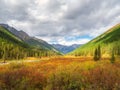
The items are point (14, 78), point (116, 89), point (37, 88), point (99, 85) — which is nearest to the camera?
point (116, 89)

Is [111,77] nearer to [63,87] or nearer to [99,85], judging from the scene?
[99,85]

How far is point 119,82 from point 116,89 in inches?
46.8

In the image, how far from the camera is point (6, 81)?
15.6 metres

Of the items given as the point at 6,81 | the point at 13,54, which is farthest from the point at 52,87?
the point at 13,54

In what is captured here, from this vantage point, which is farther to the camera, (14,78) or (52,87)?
(14,78)

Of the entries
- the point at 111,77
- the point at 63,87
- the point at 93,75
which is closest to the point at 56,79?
the point at 63,87

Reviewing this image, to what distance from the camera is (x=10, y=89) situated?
14.6 m

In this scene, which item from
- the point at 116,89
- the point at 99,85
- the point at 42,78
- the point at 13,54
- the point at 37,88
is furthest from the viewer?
the point at 13,54

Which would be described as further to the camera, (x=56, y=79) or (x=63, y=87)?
(x=56, y=79)

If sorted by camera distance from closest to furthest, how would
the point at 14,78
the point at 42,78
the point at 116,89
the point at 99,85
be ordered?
the point at 116,89 → the point at 99,85 → the point at 14,78 → the point at 42,78

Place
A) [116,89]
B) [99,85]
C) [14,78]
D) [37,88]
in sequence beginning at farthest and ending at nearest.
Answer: [14,78] < [37,88] < [99,85] < [116,89]

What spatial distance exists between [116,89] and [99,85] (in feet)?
4.26

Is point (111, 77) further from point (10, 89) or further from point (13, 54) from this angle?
point (13, 54)

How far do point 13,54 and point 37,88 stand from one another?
140 metres
